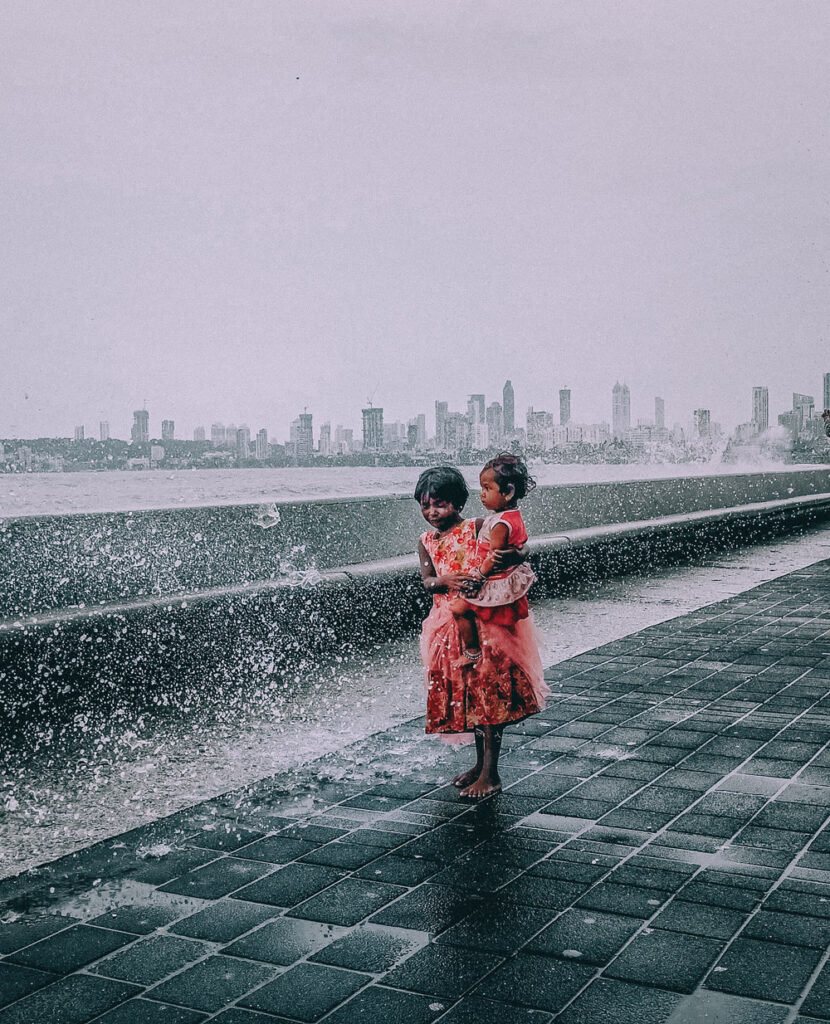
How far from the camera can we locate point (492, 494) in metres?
4.05

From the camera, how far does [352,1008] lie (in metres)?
2.56

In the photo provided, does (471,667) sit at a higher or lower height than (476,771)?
higher

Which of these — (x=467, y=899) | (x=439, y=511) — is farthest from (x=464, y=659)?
(x=467, y=899)

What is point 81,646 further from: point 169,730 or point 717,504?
point 717,504

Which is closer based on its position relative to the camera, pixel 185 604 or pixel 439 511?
pixel 439 511

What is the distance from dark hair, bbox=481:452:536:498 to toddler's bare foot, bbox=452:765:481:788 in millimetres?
1079

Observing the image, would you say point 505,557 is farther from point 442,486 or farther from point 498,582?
point 442,486

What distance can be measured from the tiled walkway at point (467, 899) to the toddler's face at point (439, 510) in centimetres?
104

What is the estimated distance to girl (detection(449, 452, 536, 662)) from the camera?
406cm

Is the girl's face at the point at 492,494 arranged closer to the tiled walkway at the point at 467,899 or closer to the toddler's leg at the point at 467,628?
the toddler's leg at the point at 467,628

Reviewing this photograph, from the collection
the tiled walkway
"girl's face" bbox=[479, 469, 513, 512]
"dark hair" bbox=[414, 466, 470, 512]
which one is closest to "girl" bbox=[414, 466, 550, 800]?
"dark hair" bbox=[414, 466, 470, 512]

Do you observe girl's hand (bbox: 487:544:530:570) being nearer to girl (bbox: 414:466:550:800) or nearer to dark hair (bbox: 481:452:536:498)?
girl (bbox: 414:466:550:800)

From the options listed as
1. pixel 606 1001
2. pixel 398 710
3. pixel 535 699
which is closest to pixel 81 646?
pixel 398 710

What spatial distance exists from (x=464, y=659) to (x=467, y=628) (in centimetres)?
12
